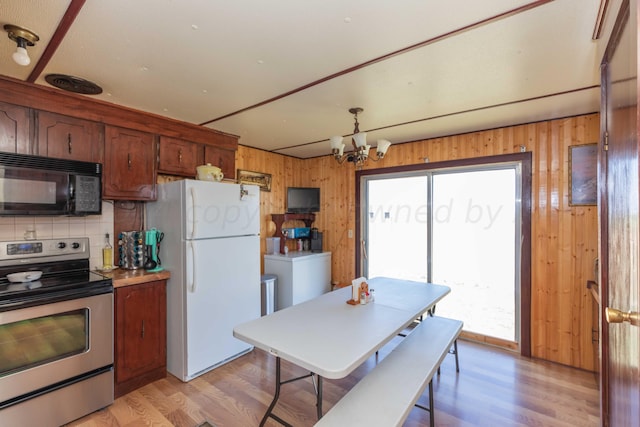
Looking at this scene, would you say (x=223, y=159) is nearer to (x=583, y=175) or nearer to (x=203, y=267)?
(x=203, y=267)

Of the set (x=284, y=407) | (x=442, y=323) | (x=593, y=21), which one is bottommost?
(x=284, y=407)

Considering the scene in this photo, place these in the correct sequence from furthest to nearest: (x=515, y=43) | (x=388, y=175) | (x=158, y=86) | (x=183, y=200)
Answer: (x=388, y=175), (x=183, y=200), (x=158, y=86), (x=515, y=43)

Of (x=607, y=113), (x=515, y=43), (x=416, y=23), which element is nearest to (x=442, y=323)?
(x=607, y=113)

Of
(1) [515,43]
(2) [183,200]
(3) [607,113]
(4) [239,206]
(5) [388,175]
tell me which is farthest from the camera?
(5) [388,175]

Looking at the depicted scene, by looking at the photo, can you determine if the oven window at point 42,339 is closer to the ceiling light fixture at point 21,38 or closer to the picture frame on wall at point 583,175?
the ceiling light fixture at point 21,38

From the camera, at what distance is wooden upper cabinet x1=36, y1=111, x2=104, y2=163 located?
88.4 inches

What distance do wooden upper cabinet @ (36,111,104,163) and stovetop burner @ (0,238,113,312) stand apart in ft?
2.36

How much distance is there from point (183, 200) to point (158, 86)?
3.08 ft

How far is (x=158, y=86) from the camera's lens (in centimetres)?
222

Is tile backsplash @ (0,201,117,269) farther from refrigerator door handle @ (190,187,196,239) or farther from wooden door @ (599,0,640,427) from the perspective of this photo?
wooden door @ (599,0,640,427)

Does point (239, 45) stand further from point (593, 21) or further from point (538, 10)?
point (593, 21)

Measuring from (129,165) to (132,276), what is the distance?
1013 millimetres

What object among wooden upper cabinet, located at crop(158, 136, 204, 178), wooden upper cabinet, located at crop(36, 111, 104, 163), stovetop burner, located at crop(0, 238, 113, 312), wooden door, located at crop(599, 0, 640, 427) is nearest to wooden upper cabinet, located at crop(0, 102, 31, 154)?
wooden upper cabinet, located at crop(36, 111, 104, 163)

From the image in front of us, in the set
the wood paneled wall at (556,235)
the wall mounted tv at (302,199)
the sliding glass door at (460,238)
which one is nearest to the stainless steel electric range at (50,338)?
the wall mounted tv at (302,199)
